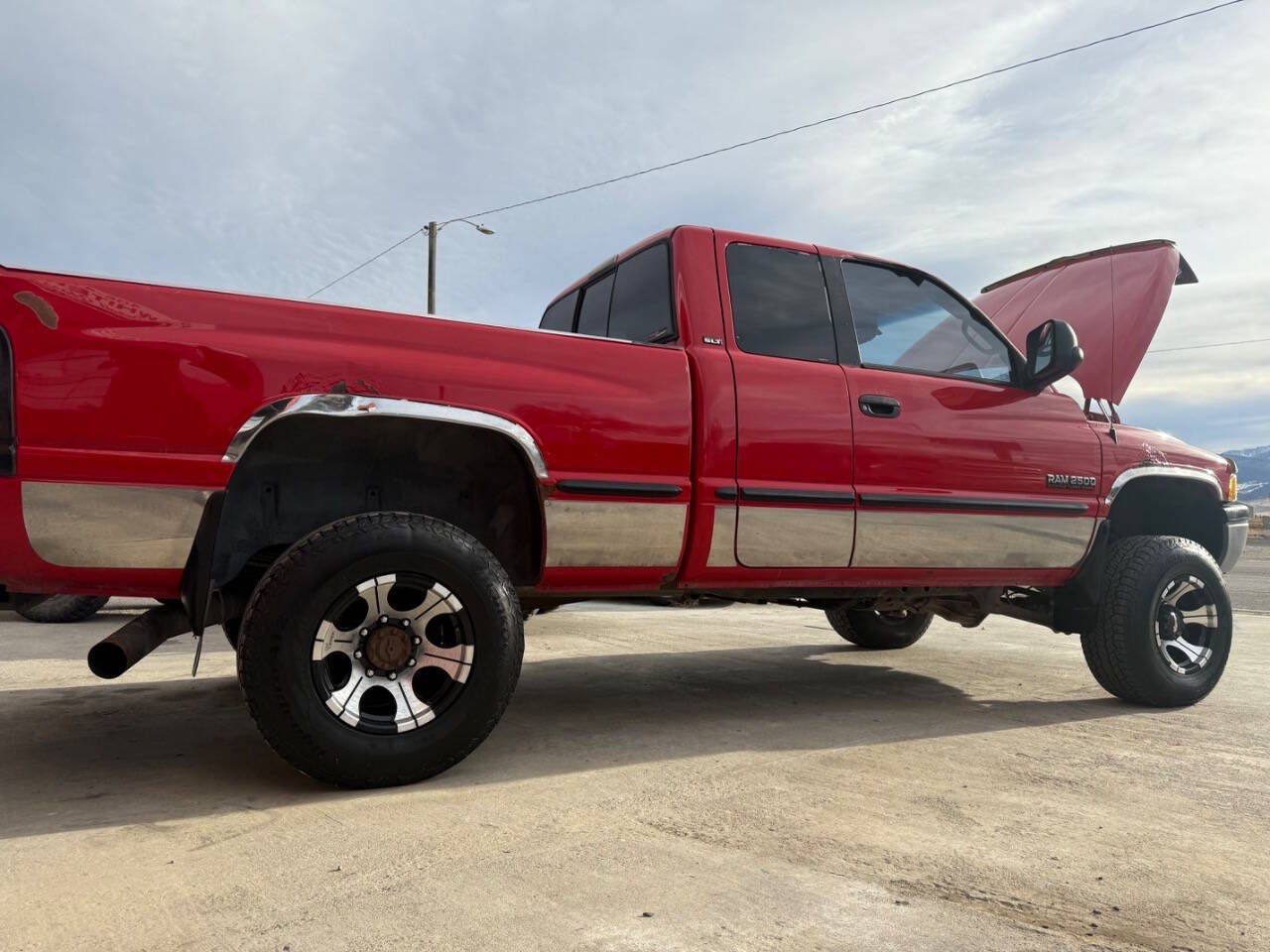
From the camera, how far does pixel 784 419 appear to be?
3.48 m

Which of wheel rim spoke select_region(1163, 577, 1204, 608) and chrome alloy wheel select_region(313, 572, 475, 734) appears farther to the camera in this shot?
wheel rim spoke select_region(1163, 577, 1204, 608)

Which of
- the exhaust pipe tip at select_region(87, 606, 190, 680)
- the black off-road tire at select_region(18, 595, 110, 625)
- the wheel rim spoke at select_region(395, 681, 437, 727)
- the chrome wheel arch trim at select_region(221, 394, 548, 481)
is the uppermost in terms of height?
the chrome wheel arch trim at select_region(221, 394, 548, 481)

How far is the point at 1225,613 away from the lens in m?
4.43

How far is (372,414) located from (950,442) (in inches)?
95.9

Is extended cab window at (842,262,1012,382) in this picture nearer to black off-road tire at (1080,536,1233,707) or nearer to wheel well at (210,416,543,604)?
black off-road tire at (1080,536,1233,707)

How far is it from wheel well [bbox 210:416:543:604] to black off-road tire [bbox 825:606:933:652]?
3359mm

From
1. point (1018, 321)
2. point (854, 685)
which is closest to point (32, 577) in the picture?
point (854, 685)

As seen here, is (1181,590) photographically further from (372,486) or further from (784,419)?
(372,486)

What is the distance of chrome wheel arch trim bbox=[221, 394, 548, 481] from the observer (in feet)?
8.71

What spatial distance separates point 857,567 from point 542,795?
67.2 inches

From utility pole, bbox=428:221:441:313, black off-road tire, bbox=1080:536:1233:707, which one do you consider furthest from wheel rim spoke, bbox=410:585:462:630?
utility pole, bbox=428:221:441:313

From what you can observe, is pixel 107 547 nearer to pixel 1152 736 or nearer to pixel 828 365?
pixel 828 365

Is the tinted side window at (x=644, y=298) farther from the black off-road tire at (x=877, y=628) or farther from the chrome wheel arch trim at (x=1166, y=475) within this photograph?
the black off-road tire at (x=877, y=628)

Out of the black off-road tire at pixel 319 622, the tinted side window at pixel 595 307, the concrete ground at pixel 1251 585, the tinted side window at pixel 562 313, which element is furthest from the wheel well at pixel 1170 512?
the black off-road tire at pixel 319 622
